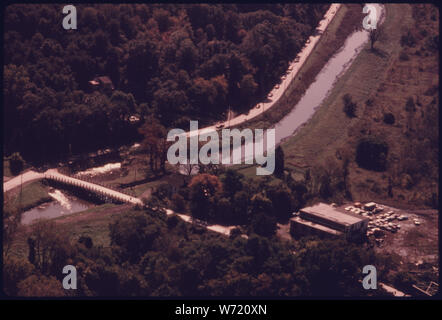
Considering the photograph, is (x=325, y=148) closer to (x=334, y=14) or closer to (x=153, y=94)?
(x=153, y=94)

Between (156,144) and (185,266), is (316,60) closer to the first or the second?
(156,144)

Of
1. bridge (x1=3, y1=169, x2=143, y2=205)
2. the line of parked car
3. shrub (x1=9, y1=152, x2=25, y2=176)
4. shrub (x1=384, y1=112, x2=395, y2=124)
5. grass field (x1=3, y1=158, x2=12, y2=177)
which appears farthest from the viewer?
shrub (x1=384, y1=112, x2=395, y2=124)

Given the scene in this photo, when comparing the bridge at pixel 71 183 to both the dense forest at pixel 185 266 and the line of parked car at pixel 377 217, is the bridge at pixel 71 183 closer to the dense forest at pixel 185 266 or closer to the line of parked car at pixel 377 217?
the dense forest at pixel 185 266

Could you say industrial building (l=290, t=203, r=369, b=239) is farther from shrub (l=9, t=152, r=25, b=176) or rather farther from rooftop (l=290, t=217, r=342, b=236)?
shrub (l=9, t=152, r=25, b=176)

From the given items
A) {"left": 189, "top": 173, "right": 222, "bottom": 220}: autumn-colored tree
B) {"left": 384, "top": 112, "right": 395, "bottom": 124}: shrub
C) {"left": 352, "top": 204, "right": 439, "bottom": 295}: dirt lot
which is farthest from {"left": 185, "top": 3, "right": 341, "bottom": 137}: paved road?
{"left": 352, "top": 204, "right": 439, "bottom": 295}: dirt lot

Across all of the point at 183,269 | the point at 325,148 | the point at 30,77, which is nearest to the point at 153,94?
the point at 30,77

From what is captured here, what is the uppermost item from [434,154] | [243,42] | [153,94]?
[243,42]

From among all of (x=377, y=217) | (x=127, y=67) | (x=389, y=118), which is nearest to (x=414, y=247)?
(x=377, y=217)
